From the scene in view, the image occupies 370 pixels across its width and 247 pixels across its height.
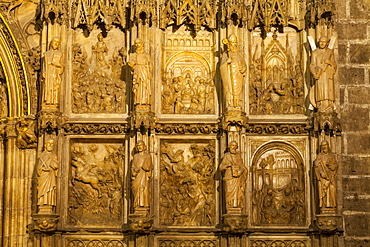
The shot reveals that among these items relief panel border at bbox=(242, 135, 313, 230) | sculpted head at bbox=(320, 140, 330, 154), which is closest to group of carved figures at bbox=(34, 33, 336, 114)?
relief panel border at bbox=(242, 135, 313, 230)

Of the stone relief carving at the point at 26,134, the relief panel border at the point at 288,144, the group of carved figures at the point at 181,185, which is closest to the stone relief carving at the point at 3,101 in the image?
the stone relief carving at the point at 26,134

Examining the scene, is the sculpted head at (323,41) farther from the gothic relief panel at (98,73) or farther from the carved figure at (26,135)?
the carved figure at (26,135)

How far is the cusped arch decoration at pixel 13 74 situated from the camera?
15.9 metres

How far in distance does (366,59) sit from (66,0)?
5.72 metres

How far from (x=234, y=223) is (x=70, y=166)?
10.5 ft

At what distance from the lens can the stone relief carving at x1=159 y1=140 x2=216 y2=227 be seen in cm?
1528

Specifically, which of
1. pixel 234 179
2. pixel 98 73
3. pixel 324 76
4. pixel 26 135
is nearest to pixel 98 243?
pixel 26 135

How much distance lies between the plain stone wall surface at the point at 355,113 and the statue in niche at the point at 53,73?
17.0 ft

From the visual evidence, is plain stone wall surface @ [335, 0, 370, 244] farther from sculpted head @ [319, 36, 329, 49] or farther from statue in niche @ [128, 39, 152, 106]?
statue in niche @ [128, 39, 152, 106]

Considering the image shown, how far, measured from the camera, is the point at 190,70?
1580cm

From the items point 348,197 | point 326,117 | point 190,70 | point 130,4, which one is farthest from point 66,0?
point 348,197

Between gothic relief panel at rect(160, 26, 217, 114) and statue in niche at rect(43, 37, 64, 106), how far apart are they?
6.31ft

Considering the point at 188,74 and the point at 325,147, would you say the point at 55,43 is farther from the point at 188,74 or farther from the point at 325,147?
the point at 325,147

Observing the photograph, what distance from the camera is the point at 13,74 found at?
15992 mm
